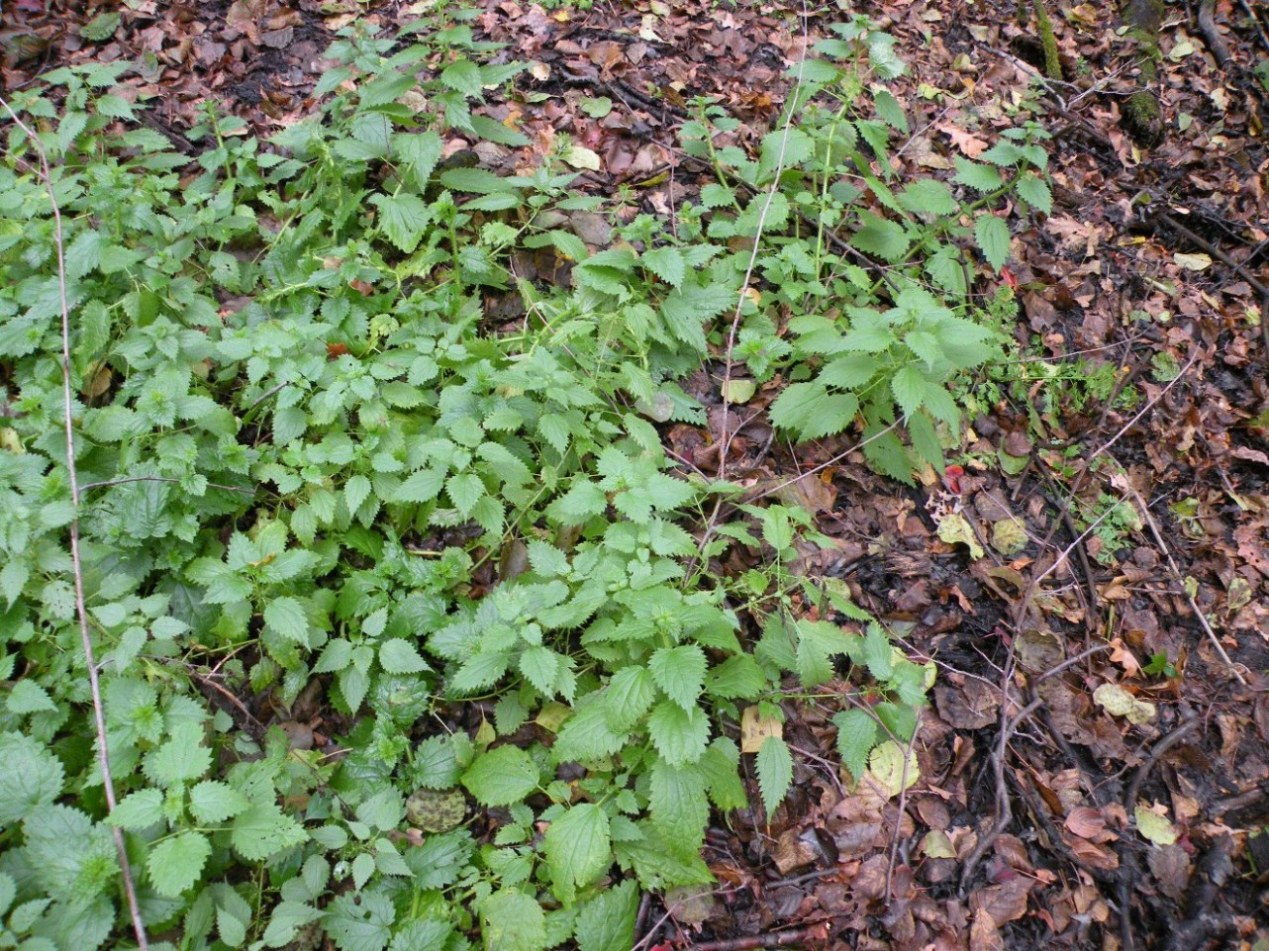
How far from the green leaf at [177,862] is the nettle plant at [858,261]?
2508 mm

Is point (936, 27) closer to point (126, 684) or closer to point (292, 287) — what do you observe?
point (292, 287)

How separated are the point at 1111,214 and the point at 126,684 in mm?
5505

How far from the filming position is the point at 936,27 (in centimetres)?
533

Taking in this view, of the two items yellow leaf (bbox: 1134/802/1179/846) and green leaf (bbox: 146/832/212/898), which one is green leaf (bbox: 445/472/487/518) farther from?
yellow leaf (bbox: 1134/802/1179/846)

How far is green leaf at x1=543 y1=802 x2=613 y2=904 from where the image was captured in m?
2.36

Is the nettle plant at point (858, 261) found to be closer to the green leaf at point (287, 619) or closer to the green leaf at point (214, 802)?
the green leaf at point (287, 619)

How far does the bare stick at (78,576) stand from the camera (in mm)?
2188

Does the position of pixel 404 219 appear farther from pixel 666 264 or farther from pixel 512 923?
pixel 512 923

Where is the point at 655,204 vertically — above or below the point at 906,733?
above

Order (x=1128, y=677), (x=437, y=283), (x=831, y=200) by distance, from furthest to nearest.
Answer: (x=831, y=200) → (x=437, y=283) → (x=1128, y=677)

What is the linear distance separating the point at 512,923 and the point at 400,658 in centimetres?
88

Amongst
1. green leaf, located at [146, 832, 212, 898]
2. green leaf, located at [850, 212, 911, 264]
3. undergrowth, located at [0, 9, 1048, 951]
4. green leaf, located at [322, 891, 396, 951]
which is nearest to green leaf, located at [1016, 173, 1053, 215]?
undergrowth, located at [0, 9, 1048, 951]

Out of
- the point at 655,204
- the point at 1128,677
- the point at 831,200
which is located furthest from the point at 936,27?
the point at 1128,677

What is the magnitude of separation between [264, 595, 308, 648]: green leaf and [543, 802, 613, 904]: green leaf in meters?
1.03
